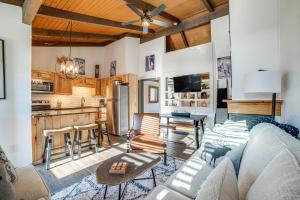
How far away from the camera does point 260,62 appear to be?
292cm

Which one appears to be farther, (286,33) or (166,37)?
(166,37)

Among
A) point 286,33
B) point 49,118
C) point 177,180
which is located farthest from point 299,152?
point 49,118

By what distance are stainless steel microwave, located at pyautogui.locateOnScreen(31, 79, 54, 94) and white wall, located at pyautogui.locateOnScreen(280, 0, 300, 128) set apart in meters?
5.84

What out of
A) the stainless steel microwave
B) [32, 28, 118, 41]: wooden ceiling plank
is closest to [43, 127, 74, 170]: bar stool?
the stainless steel microwave

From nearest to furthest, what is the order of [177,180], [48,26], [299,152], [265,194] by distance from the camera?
[265,194], [299,152], [177,180], [48,26]

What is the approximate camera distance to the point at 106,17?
436cm

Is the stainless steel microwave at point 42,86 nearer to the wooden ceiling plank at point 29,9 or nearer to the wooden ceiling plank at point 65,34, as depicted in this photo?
the wooden ceiling plank at point 65,34

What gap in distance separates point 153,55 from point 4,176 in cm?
524

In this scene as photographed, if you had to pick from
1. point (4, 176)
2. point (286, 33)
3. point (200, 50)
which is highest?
point (200, 50)

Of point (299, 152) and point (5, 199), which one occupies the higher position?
point (299, 152)

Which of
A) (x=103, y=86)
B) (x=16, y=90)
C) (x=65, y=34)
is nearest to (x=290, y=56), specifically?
(x=16, y=90)

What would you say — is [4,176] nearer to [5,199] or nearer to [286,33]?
[5,199]

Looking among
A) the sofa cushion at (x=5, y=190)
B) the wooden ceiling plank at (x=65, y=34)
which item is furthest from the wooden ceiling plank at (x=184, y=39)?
the sofa cushion at (x=5, y=190)

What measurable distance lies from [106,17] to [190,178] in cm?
436
